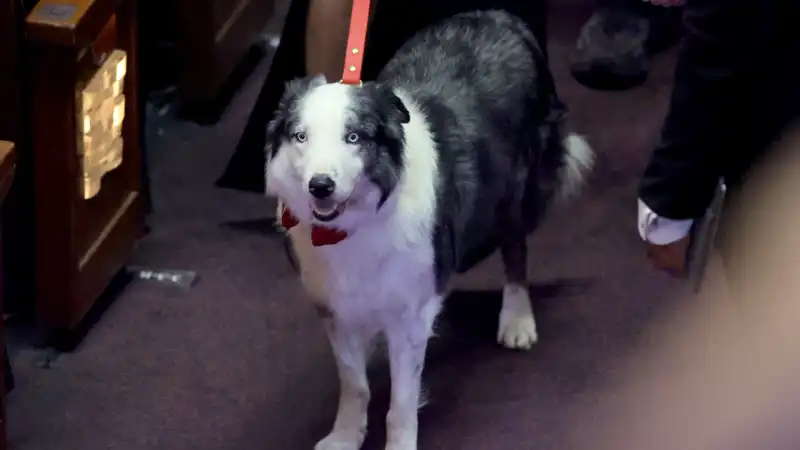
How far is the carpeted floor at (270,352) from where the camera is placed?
2.20m

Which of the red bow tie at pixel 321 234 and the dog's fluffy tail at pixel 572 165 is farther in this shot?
the dog's fluffy tail at pixel 572 165

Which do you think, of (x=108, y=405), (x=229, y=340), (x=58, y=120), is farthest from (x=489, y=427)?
(x=58, y=120)

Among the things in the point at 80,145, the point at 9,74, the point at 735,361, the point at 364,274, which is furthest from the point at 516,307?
the point at 9,74

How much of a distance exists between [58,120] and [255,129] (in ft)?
2.61

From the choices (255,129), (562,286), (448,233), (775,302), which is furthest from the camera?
(255,129)

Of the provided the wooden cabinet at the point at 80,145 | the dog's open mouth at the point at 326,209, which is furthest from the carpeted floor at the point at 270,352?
the dog's open mouth at the point at 326,209

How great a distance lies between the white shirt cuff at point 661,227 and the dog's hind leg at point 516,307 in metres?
0.72

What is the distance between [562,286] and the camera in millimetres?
2676

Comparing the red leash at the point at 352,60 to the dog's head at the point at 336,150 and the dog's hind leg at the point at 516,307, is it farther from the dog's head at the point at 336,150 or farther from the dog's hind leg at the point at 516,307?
the dog's hind leg at the point at 516,307

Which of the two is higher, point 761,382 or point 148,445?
point 761,382

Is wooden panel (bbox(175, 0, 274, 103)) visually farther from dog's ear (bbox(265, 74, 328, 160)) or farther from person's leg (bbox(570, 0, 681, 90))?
dog's ear (bbox(265, 74, 328, 160))

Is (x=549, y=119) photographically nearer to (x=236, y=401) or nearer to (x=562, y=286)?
(x=562, y=286)

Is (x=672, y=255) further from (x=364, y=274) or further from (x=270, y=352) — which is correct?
(x=270, y=352)

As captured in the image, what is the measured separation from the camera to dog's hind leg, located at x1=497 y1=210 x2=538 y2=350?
245 centimetres
